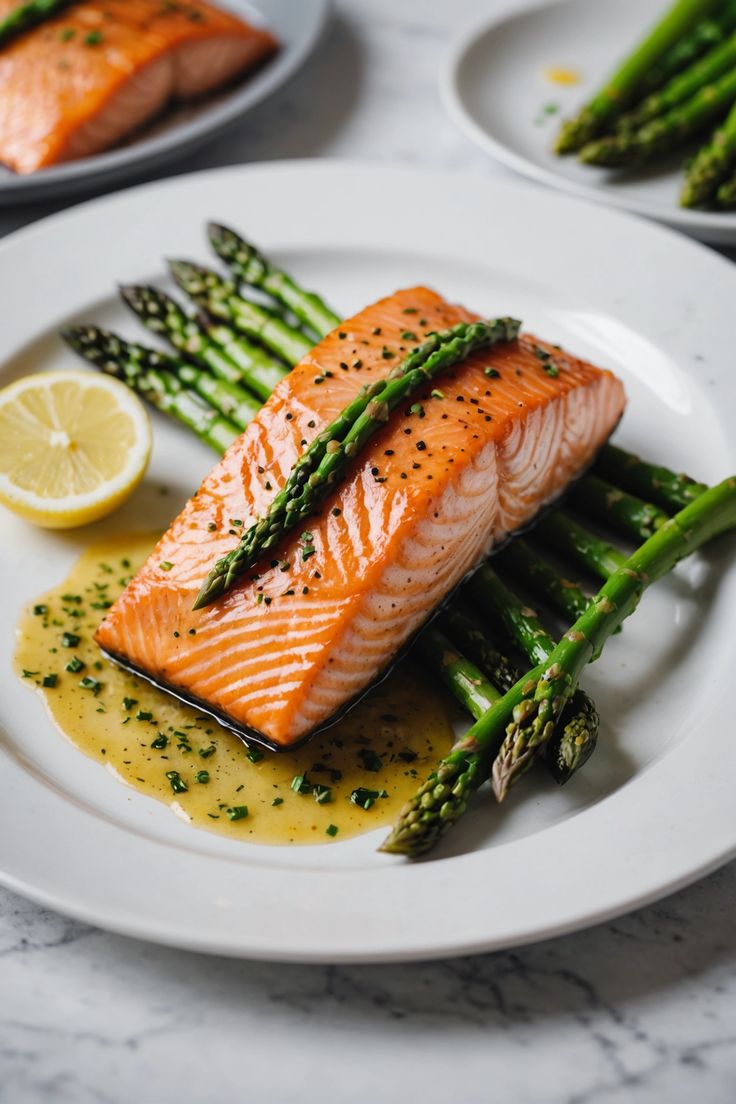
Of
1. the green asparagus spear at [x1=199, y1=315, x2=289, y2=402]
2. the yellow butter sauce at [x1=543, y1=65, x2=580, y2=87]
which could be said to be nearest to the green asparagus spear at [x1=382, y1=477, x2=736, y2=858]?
the green asparagus spear at [x1=199, y1=315, x2=289, y2=402]

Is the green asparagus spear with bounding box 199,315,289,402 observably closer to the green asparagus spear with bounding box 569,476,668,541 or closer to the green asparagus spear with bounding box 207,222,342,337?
the green asparagus spear with bounding box 207,222,342,337

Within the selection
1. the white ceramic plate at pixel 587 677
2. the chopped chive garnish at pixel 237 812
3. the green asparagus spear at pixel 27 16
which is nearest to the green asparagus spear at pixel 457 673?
the white ceramic plate at pixel 587 677

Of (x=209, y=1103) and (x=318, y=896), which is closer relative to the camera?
(x=209, y=1103)

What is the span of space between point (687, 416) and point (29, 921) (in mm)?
3193

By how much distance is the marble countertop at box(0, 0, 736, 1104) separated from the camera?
2840mm

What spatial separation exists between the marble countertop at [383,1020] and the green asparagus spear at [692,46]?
4.82 metres

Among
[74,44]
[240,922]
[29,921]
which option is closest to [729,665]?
[240,922]

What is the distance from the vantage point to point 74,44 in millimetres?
6234

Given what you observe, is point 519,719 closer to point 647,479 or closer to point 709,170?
point 647,479

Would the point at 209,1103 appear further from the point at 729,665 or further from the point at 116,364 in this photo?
the point at 116,364

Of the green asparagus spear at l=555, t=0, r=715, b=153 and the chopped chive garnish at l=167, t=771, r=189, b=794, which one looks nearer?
the chopped chive garnish at l=167, t=771, r=189, b=794

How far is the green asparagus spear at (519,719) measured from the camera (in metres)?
3.25

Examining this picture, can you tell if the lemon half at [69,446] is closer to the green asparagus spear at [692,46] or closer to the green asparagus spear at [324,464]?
the green asparagus spear at [324,464]

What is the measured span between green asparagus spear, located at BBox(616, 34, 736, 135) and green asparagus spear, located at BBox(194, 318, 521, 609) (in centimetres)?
285
